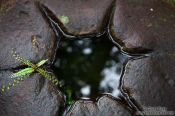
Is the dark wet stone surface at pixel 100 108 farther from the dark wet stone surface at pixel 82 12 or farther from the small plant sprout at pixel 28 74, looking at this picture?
the dark wet stone surface at pixel 82 12

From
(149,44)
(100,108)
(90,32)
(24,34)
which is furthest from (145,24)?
(24,34)

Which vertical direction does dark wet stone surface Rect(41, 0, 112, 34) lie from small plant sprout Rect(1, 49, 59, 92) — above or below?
above

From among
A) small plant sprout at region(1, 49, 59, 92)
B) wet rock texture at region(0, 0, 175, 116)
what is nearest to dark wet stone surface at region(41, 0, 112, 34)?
wet rock texture at region(0, 0, 175, 116)

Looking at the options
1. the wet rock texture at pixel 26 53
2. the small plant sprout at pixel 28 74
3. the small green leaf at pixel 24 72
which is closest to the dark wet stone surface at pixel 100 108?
the wet rock texture at pixel 26 53

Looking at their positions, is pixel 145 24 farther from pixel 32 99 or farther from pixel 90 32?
pixel 32 99

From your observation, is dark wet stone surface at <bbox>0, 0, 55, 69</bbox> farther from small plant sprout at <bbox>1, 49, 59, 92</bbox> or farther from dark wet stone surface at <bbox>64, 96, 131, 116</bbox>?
dark wet stone surface at <bbox>64, 96, 131, 116</bbox>

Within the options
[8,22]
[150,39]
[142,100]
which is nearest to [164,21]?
[150,39]
